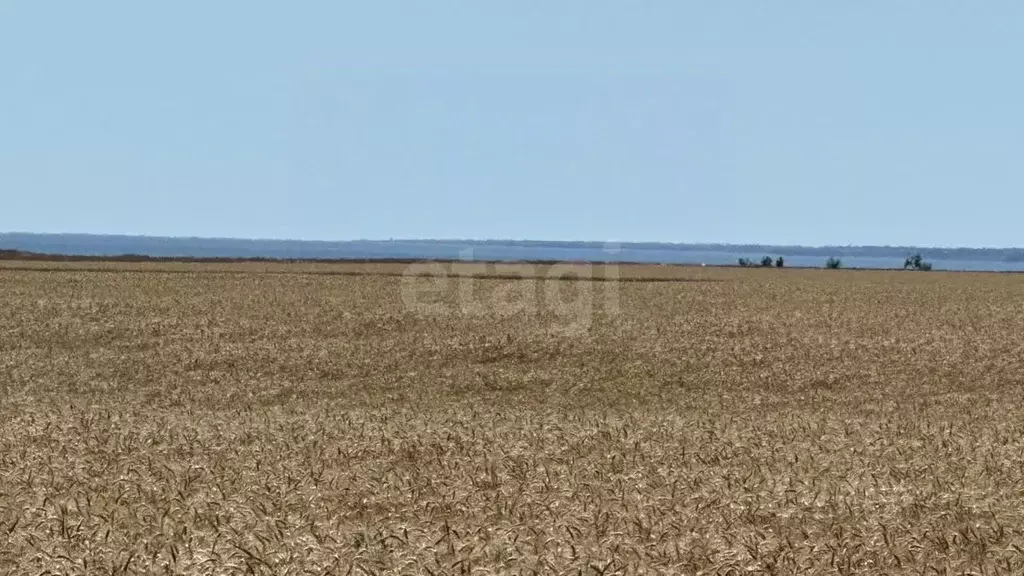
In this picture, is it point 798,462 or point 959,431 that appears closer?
point 798,462

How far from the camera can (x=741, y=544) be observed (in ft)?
23.6

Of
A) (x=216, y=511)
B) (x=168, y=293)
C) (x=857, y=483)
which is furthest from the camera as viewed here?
(x=168, y=293)

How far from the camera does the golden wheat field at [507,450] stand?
702 cm

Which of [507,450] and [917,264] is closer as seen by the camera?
[507,450]

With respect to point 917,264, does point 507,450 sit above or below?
below

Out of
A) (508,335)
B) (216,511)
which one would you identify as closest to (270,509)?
(216,511)

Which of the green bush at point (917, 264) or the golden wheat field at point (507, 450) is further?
the green bush at point (917, 264)

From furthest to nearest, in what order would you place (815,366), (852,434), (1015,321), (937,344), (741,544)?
(1015,321), (937,344), (815,366), (852,434), (741,544)

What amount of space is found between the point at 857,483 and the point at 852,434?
3.70 meters

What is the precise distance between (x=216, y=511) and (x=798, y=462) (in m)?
5.66

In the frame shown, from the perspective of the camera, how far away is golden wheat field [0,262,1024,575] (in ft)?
23.0

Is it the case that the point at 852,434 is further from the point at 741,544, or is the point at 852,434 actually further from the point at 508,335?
the point at 508,335

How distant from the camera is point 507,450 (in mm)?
11227

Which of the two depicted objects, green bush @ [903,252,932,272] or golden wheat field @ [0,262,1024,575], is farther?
green bush @ [903,252,932,272]
